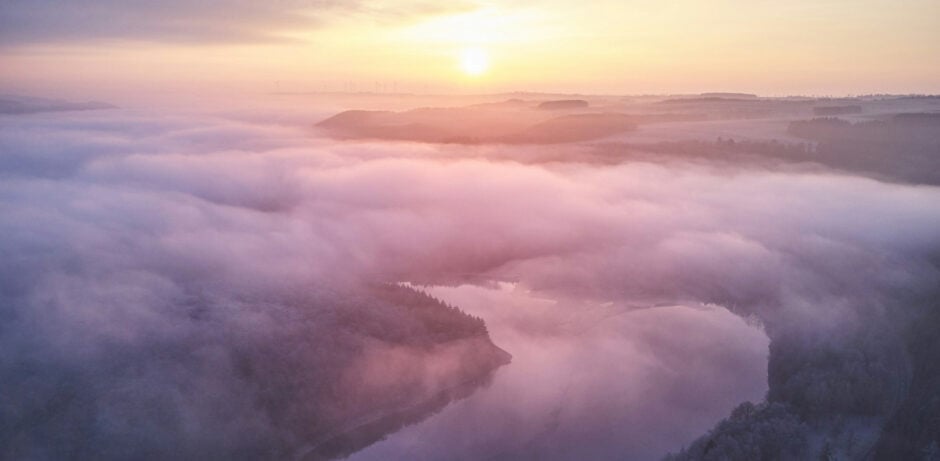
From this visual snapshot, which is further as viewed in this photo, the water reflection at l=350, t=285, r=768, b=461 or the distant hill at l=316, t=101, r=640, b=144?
the distant hill at l=316, t=101, r=640, b=144

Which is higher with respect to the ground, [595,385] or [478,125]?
[478,125]

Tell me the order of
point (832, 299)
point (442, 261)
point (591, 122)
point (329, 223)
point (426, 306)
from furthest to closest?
point (591, 122) → point (329, 223) → point (442, 261) → point (832, 299) → point (426, 306)

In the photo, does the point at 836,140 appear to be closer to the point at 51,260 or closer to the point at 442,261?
the point at 442,261

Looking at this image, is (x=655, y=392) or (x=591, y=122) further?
(x=591, y=122)

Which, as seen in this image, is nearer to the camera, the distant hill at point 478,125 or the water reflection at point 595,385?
the water reflection at point 595,385

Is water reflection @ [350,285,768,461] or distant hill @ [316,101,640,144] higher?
distant hill @ [316,101,640,144]

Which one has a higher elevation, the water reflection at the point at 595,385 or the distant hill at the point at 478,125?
the distant hill at the point at 478,125

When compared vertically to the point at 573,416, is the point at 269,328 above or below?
above

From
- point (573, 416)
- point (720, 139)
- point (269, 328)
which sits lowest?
point (573, 416)

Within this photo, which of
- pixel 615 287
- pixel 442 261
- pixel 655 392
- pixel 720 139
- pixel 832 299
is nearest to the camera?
pixel 655 392

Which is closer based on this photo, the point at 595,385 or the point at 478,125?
the point at 595,385

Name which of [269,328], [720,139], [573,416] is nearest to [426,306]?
[269,328]
